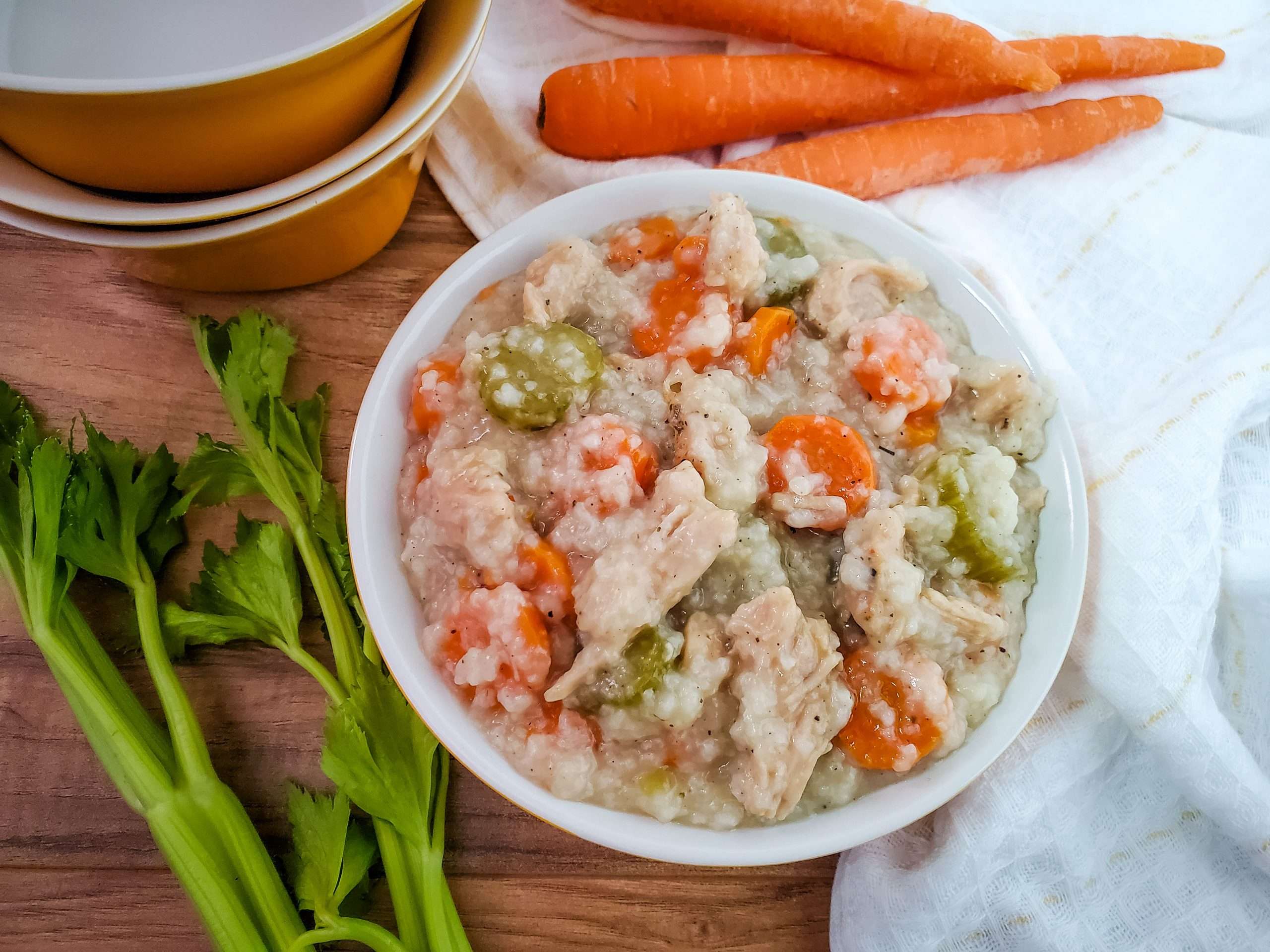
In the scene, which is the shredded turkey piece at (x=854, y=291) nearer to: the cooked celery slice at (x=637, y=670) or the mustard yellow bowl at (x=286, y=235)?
the cooked celery slice at (x=637, y=670)

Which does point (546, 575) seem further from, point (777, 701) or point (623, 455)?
point (777, 701)

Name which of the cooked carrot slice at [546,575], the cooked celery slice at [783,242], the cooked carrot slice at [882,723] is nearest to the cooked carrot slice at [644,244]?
the cooked celery slice at [783,242]

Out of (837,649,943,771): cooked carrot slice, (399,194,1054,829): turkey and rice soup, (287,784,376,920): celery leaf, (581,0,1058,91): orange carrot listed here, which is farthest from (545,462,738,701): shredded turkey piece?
(581,0,1058,91): orange carrot

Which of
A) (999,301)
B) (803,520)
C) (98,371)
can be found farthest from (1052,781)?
(98,371)

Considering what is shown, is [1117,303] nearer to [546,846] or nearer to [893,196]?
[893,196]

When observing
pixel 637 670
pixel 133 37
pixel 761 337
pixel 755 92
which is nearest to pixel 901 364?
pixel 761 337

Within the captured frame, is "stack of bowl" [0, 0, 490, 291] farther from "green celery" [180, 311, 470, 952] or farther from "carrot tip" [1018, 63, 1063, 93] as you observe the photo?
"carrot tip" [1018, 63, 1063, 93]
